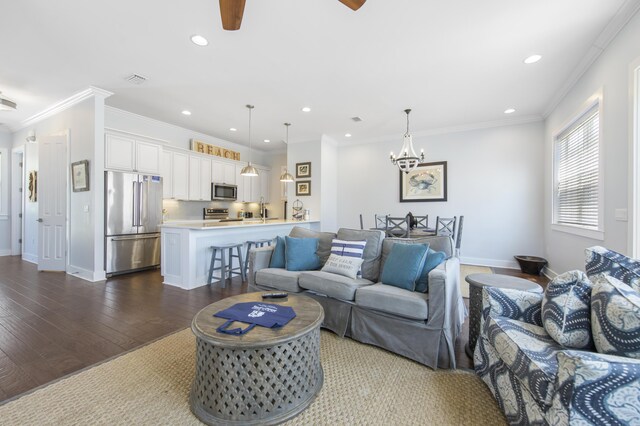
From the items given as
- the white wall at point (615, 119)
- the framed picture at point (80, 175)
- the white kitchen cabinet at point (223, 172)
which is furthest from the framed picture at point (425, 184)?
the framed picture at point (80, 175)

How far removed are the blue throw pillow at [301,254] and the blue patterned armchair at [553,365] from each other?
5.50ft

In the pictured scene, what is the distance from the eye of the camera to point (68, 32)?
107 inches

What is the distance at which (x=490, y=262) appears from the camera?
5.37 m

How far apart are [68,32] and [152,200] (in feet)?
9.01

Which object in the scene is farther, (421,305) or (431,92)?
(431,92)

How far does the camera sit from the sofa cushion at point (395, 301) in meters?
1.99

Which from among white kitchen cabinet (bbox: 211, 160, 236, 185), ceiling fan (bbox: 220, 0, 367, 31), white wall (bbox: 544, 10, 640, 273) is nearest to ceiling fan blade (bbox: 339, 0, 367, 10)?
ceiling fan (bbox: 220, 0, 367, 31)

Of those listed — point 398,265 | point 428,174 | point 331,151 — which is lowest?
point 398,265

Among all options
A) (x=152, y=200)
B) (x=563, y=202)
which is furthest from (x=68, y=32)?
(x=563, y=202)

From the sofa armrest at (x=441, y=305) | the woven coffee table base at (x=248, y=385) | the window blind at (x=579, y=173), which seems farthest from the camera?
the window blind at (x=579, y=173)

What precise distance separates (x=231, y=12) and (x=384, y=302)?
7.81ft

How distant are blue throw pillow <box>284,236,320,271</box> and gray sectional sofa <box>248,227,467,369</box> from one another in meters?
→ 0.11

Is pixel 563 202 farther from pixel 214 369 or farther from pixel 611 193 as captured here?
pixel 214 369

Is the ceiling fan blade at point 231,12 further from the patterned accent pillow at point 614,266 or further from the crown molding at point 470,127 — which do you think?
the crown molding at point 470,127
